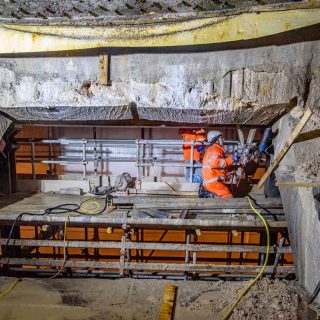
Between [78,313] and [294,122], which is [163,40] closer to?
[294,122]

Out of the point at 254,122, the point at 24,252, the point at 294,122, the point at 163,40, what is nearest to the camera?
the point at 163,40

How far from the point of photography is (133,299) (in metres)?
4.37

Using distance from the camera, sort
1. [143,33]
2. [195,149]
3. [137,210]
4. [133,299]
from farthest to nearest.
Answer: [195,149] < [137,210] < [133,299] < [143,33]

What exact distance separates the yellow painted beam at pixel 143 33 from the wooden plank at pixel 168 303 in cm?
378

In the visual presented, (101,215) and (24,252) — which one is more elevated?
(101,215)

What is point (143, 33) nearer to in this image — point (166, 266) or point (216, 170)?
point (216, 170)

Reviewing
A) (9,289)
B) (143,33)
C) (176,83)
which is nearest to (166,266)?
(9,289)

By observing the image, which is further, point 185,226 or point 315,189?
point 185,226

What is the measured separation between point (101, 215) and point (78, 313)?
4.90 ft

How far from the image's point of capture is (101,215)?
4684 millimetres

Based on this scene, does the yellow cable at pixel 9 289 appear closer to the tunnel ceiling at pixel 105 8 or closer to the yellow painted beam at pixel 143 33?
the yellow painted beam at pixel 143 33

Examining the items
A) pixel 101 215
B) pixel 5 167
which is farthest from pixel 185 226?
pixel 5 167

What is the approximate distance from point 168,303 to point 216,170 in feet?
8.38

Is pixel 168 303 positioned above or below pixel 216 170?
below
